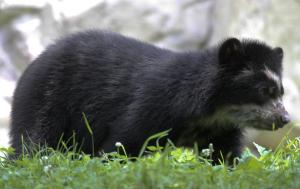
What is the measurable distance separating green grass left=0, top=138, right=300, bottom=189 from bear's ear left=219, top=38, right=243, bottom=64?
148cm

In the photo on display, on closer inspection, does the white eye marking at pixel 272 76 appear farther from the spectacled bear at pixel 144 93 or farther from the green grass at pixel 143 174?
the green grass at pixel 143 174

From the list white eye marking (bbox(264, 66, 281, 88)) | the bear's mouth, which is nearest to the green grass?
the bear's mouth

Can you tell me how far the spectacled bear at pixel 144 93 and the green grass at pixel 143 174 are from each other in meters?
1.33

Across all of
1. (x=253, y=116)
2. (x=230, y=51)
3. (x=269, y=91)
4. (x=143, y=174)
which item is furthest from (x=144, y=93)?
(x=143, y=174)

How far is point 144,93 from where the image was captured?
5.47m

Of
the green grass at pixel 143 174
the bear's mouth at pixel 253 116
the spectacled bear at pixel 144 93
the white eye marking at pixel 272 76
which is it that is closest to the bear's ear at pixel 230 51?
the spectacled bear at pixel 144 93

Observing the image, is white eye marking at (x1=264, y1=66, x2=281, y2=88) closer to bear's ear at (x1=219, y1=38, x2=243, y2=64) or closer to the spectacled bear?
the spectacled bear

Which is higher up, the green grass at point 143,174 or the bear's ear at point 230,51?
the bear's ear at point 230,51

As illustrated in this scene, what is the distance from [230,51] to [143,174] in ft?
7.89

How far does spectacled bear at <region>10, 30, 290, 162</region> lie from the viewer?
539 cm

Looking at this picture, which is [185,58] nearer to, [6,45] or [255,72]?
[255,72]

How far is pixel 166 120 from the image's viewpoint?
531 centimetres

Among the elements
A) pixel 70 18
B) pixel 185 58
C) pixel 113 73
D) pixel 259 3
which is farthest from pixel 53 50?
pixel 70 18

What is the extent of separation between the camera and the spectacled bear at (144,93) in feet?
17.7
